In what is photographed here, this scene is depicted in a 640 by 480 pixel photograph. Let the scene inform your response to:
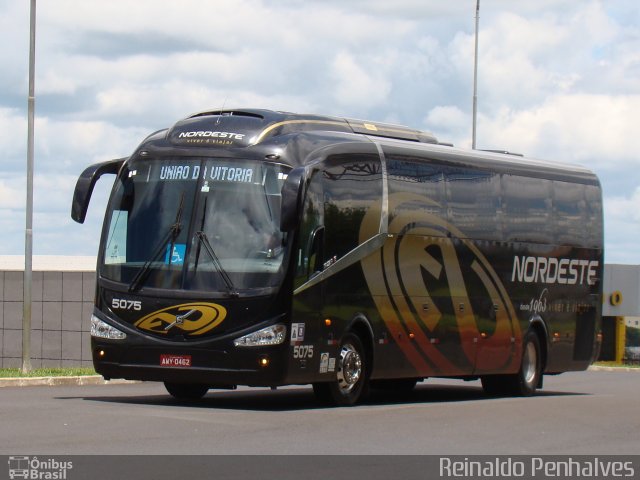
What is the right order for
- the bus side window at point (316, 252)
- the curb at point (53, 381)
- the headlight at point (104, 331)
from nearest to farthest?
the bus side window at point (316, 252) → the headlight at point (104, 331) → the curb at point (53, 381)

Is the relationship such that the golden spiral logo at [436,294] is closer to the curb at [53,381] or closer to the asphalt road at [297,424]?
the asphalt road at [297,424]

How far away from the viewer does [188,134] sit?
18172 millimetres

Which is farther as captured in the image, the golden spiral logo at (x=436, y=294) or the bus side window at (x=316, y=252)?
the golden spiral logo at (x=436, y=294)

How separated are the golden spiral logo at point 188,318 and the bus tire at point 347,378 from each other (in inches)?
75.5

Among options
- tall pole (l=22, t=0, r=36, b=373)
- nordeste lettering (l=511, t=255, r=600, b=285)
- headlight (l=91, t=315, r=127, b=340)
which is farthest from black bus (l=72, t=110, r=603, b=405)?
tall pole (l=22, t=0, r=36, b=373)

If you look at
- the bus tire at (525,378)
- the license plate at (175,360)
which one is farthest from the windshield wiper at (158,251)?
the bus tire at (525,378)

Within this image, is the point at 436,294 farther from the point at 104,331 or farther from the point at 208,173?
the point at 104,331

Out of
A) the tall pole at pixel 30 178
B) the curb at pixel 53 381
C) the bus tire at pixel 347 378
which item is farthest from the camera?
the tall pole at pixel 30 178

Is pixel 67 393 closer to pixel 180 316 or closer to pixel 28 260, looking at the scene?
pixel 180 316

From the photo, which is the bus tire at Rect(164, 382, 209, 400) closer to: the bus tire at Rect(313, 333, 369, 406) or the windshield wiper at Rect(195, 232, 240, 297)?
the bus tire at Rect(313, 333, 369, 406)

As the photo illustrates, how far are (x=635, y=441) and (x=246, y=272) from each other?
503 cm

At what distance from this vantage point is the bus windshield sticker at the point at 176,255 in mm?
17391

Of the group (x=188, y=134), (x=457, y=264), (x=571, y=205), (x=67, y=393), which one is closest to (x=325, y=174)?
(x=188, y=134)

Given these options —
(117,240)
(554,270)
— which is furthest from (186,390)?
(554,270)
